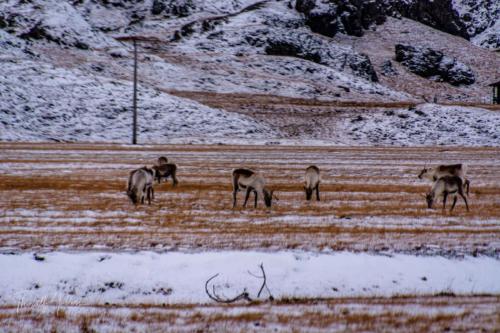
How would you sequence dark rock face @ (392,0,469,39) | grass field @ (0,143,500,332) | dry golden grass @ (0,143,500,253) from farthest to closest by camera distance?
dark rock face @ (392,0,469,39), dry golden grass @ (0,143,500,253), grass field @ (0,143,500,332)

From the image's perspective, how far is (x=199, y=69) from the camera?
92250 mm

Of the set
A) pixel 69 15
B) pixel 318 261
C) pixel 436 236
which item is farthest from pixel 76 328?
pixel 69 15

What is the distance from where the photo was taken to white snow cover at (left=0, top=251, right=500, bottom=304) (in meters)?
10.1

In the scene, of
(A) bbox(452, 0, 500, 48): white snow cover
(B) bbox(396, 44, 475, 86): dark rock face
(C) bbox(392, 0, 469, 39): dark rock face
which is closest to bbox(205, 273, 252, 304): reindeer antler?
(B) bbox(396, 44, 475, 86): dark rock face

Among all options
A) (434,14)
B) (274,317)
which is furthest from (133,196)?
(434,14)

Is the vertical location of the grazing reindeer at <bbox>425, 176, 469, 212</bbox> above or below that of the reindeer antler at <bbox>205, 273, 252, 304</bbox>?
above

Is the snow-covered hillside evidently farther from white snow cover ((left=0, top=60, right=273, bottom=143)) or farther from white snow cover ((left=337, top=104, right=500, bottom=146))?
white snow cover ((left=337, top=104, right=500, bottom=146))

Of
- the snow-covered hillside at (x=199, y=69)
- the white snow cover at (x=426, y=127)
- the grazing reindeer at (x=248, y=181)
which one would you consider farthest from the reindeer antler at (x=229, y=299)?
the white snow cover at (x=426, y=127)

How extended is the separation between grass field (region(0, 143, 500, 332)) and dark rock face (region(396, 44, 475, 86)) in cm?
10111

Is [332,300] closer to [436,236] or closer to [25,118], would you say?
[436,236]

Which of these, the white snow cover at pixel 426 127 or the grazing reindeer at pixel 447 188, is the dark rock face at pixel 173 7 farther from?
the grazing reindeer at pixel 447 188

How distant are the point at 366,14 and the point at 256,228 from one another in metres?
141

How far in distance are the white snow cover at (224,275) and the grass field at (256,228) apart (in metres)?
0.55

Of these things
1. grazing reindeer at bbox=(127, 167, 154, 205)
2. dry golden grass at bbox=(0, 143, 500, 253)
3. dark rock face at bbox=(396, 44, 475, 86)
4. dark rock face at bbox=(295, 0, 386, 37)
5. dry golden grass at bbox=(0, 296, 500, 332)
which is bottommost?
dry golden grass at bbox=(0, 296, 500, 332)
